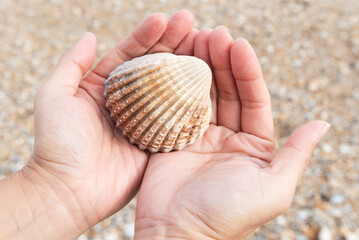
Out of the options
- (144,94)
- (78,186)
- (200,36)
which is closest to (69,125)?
(78,186)

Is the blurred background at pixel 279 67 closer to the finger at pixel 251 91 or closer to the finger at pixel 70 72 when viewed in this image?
the finger at pixel 251 91

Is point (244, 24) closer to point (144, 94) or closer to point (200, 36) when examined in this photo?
point (200, 36)

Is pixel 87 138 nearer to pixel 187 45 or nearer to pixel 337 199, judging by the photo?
pixel 187 45

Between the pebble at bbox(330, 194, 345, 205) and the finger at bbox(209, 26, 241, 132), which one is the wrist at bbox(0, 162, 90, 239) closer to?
the finger at bbox(209, 26, 241, 132)

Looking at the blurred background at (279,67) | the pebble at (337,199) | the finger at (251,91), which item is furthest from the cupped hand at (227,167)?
the pebble at (337,199)

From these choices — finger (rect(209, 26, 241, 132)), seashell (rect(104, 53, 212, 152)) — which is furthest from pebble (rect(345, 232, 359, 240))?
seashell (rect(104, 53, 212, 152))

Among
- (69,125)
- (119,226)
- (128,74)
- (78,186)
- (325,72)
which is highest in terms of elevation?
(128,74)
